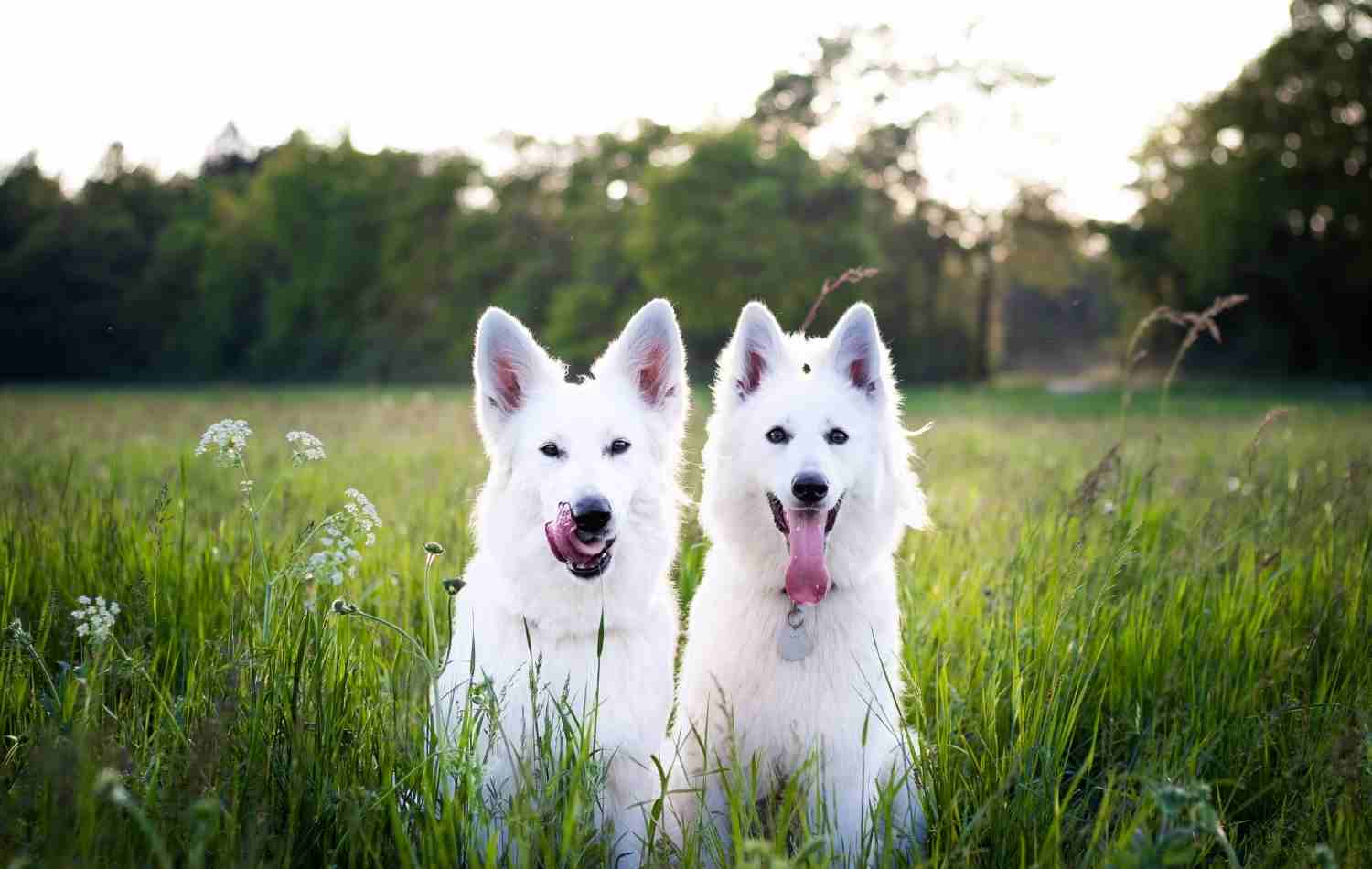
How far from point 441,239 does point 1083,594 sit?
45.7 meters

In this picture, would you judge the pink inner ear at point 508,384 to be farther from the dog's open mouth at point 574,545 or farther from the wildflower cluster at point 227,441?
the wildflower cluster at point 227,441

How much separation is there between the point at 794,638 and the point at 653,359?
47.7 inches

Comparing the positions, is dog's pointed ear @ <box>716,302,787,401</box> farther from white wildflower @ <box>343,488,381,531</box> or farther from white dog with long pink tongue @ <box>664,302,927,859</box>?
white wildflower @ <box>343,488,381,531</box>

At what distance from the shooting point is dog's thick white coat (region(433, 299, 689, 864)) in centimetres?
293

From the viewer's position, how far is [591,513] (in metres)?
2.87

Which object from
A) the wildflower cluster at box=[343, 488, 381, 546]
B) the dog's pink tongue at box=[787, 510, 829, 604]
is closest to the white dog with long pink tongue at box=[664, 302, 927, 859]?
the dog's pink tongue at box=[787, 510, 829, 604]

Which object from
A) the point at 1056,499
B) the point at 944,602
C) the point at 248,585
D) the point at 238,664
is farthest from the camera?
the point at 1056,499

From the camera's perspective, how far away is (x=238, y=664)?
2.48 m

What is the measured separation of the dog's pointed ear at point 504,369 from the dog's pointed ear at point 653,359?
0.24 meters

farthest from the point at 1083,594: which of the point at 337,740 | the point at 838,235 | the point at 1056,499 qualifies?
the point at 838,235

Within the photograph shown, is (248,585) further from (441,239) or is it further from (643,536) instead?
(441,239)

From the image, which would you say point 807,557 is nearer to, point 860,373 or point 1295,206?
point 860,373

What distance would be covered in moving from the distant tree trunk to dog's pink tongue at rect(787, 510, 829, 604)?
132 feet

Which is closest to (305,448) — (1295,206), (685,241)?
(685,241)
